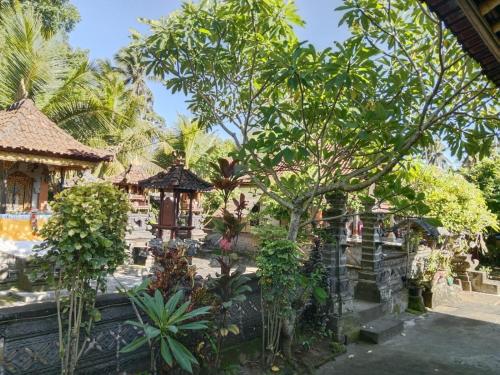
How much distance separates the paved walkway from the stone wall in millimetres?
2764

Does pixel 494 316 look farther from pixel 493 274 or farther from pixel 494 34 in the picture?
pixel 494 34

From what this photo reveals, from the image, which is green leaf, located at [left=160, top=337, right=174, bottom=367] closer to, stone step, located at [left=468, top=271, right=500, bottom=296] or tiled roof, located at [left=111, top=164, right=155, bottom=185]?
stone step, located at [left=468, top=271, right=500, bottom=296]

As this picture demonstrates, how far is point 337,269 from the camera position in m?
6.48

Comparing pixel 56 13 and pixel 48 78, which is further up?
pixel 56 13

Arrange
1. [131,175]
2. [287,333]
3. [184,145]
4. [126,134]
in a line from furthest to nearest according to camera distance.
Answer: [184,145] → [131,175] → [126,134] → [287,333]

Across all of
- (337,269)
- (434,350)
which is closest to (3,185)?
(337,269)

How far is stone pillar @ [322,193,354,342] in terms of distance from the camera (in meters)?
6.28

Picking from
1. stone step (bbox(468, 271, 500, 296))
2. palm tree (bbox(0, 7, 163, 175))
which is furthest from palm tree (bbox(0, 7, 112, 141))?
stone step (bbox(468, 271, 500, 296))

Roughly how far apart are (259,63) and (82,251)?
13.2 ft

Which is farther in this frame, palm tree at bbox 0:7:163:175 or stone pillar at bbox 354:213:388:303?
palm tree at bbox 0:7:163:175

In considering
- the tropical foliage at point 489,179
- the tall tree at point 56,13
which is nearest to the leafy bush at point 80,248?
the tropical foliage at point 489,179

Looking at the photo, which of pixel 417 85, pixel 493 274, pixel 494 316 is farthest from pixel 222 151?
pixel 417 85

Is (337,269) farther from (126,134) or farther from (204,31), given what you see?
(126,134)

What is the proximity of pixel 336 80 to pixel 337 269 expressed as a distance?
3.64 meters
